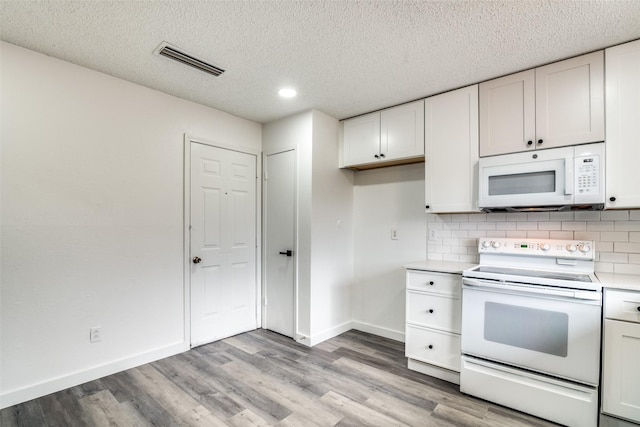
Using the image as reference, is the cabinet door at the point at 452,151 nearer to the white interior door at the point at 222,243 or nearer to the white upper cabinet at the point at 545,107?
the white upper cabinet at the point at 545,107

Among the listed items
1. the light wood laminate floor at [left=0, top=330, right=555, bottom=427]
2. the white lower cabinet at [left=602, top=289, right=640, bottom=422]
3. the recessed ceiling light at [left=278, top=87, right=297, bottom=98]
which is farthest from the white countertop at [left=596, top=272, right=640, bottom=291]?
the recessed ceiling light at [left=278, top=87, right=297, bottom=98]

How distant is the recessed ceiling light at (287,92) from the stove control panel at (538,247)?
210cm

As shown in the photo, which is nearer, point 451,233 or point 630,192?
A: point 630,192

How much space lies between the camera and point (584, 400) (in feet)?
6.23

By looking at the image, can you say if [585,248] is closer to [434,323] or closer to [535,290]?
[535,290]

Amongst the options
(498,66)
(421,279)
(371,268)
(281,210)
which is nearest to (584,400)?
(421,279)

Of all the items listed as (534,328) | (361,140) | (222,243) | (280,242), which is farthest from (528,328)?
(222,243)

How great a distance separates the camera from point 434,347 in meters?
→ 2.53

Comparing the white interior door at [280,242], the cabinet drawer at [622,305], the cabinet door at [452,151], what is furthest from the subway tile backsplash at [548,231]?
the white interior door at [280,242]

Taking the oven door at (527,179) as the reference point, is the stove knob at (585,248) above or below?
below

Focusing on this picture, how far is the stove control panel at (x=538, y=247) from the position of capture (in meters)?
2.29

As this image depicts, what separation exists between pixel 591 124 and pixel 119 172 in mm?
3528

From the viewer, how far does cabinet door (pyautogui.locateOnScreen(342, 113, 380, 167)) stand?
10.7 feet

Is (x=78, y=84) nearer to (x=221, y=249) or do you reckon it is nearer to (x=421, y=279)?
(x=221, y=249)
